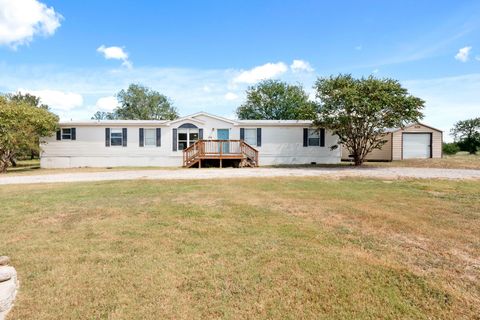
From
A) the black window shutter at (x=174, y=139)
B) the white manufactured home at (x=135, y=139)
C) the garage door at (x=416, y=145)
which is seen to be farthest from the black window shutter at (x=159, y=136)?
the garage door at (x=416, y=145)

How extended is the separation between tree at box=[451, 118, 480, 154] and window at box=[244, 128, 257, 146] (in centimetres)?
2910

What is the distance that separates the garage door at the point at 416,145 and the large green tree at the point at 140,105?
3166 centimetres

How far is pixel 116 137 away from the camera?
743 inches

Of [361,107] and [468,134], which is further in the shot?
[468,134]

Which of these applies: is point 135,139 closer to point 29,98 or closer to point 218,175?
point 218,175

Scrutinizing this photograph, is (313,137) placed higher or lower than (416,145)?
higher

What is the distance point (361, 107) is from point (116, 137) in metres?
15.5

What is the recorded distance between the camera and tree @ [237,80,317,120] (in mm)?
35938

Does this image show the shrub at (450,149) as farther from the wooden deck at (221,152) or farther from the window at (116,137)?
the window at (116,137)

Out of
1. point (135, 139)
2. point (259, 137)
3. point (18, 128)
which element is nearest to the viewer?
point (18, 128)

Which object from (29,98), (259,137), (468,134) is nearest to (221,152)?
(259,137)

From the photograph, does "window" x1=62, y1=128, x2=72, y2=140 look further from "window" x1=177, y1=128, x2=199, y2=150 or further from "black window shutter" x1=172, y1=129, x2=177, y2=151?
"window" x1=177, y1=128, x2=199, y2=150

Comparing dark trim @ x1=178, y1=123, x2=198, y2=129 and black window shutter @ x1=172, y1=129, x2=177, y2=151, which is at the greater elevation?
dark trim @ x1=178, y1=123, x2=198, y2=129

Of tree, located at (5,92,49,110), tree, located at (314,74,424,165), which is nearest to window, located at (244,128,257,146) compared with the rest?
tree, located at (314,74,424,165)
